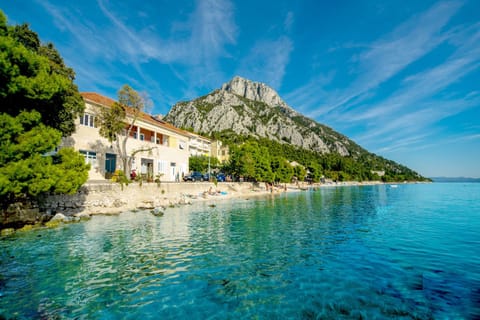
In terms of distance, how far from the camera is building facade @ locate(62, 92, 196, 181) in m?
32.4

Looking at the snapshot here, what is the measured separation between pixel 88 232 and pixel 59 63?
18.1 meters

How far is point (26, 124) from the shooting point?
1675cm

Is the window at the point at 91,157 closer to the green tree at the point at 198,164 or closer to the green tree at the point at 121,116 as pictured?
the green tree at the point at 121,116

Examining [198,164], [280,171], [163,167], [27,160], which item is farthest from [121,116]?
[280,171]

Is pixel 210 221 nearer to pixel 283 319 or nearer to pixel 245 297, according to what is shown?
pixel 245 297

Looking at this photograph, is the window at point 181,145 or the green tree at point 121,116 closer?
the green tree at point 121,116

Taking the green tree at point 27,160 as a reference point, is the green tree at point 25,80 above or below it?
above

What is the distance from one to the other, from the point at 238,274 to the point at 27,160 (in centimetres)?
1553

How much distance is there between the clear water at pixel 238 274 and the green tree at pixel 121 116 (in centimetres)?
1672

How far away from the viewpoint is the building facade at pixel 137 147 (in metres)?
32.4

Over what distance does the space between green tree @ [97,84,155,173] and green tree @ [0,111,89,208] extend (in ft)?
42.3

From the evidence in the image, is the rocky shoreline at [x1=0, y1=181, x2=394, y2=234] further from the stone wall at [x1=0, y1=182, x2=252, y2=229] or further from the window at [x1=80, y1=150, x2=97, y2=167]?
the window at [x1=80, y1=150, x2=97, y2=167]

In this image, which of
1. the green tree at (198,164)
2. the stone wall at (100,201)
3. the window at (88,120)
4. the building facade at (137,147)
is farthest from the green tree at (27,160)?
the green tree at (198,164)

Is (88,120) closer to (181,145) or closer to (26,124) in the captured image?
(26,124)
